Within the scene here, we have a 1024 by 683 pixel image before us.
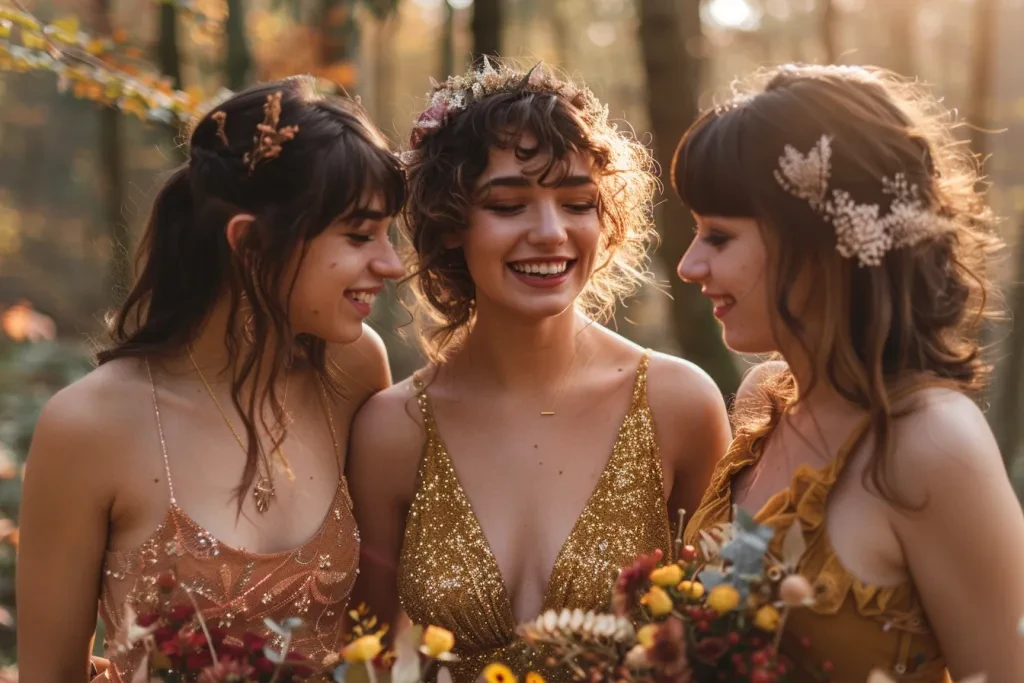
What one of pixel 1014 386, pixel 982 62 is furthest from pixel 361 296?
pixel 982 62

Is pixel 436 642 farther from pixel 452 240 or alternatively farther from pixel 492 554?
pixel 452 240

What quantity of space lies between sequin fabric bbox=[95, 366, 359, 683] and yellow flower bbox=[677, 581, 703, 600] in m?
1.11

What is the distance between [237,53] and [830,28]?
764 cm

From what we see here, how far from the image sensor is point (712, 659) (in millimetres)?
2000

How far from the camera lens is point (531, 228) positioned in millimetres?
3170

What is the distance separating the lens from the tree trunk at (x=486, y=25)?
6.41 m

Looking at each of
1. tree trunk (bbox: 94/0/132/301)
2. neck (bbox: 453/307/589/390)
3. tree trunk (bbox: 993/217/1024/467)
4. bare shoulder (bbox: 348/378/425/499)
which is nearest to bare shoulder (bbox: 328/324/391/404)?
bare shoulder (bbox: 348/378/425/499)

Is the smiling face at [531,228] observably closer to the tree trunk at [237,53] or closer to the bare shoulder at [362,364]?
the bare shoulder at [362,364]

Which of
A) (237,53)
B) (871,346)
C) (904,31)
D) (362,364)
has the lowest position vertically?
(362,364)

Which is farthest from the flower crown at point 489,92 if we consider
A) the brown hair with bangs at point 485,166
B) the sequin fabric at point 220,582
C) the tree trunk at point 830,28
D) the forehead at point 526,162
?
the tree trunk at point 830,28

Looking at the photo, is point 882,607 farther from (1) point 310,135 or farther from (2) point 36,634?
(2) point 36,634

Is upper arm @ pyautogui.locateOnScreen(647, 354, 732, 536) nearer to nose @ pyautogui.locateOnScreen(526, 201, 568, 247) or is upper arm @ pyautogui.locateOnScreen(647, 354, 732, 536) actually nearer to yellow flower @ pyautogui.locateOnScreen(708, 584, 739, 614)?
nose @ pyautogui.locateOnScreen(526, 201, 568, 247)

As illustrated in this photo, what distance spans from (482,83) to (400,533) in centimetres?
143

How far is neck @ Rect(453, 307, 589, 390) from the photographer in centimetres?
350
